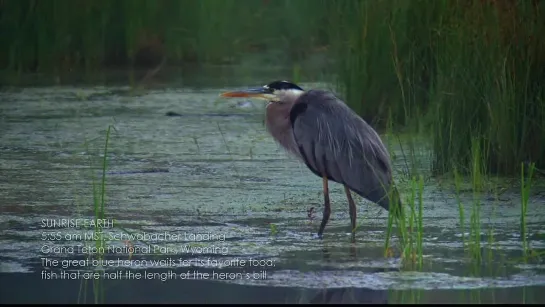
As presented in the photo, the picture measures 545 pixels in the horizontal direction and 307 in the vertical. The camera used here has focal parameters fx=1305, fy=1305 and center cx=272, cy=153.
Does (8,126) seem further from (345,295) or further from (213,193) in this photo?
(345,295)

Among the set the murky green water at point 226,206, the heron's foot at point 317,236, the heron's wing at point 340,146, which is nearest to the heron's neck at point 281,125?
the heron's wing at point 340,146

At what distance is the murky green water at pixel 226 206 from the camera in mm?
4660

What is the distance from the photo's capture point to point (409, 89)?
7496 millimetres

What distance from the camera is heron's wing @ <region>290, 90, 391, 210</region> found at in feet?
19.0

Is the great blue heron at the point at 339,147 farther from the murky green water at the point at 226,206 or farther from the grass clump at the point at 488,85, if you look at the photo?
the grass clump at the point at 488,85

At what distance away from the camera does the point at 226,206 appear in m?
6.33

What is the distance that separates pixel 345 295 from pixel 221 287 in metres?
0.46

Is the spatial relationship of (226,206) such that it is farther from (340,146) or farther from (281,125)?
(340,146)
